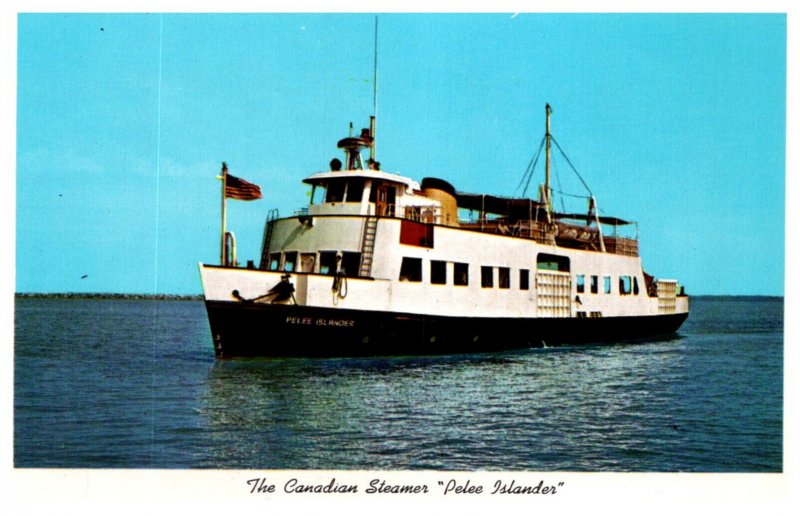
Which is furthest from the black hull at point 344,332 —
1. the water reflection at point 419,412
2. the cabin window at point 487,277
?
the cabin window at point 487,277

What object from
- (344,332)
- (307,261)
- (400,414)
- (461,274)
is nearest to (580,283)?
(461,274)

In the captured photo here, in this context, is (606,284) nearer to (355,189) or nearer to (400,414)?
(355,189)

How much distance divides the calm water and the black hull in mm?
448

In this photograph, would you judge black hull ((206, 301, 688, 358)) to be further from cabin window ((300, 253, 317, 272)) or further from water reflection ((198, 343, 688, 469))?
cabin window ((300, 253, 317, 272))

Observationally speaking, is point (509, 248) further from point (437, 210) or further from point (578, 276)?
point (578, 276)

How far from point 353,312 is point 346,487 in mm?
9124

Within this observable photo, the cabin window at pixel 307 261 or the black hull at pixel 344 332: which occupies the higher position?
the cabin window at pixel 307 261

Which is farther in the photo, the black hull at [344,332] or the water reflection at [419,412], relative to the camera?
the black hull at [344,332]

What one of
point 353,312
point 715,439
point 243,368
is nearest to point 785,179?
point 715,439

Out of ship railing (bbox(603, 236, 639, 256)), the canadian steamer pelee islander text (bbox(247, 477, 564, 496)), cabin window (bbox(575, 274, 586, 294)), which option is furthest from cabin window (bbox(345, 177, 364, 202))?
ship railing (bbox(603, 236, 639, 256))

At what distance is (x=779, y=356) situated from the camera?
25984mm

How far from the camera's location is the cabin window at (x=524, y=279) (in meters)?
24.7

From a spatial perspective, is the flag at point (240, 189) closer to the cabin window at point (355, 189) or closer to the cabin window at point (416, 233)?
the cabin window at point (355, 189)

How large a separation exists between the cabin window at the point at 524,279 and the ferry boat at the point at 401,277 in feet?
0.17
